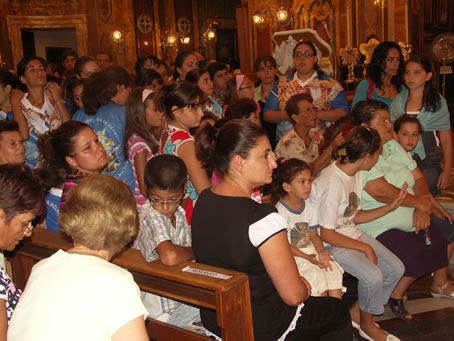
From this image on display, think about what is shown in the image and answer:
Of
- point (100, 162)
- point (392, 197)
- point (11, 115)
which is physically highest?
point (11, 115)

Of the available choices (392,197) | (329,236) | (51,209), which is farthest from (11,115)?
(392,197)

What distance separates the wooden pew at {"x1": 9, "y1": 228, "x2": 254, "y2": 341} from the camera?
161cm

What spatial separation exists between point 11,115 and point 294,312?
348 cm

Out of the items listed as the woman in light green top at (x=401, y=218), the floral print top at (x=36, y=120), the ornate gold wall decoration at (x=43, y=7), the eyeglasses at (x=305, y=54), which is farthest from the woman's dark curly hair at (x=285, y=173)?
the ornate gold wall decoration at (x=43, y=7)

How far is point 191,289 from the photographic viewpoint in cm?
179

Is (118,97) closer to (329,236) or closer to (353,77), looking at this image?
(329,236)

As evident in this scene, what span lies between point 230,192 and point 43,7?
15.5 m

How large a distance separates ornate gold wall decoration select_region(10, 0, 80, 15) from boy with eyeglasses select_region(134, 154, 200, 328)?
14797mm

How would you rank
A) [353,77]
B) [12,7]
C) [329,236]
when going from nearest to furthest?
1. [329,236]
2. [353,77]
3. [12,7]

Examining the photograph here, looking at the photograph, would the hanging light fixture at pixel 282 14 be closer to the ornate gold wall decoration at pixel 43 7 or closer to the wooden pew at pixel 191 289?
the ornate gold wall decoration at pixel 43 7

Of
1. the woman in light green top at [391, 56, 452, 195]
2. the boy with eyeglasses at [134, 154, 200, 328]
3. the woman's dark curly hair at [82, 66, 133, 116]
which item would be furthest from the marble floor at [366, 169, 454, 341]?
the woman's dark curly hair at [82, 66, 133, 116]

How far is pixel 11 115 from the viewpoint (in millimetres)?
4297

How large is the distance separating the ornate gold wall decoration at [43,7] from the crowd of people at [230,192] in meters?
11.7

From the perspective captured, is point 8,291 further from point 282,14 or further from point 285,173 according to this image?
point 282,14
